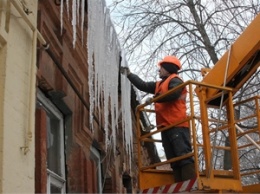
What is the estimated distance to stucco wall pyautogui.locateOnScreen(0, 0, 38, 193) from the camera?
150 inches

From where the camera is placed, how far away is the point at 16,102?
4.10m

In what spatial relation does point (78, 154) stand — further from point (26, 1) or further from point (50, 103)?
point (26, 1)

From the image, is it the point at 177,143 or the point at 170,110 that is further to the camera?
the point at 170,110

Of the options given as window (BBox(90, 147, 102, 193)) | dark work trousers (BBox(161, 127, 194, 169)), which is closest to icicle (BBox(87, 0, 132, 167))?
window (BBox(90, 147, 102, 193))

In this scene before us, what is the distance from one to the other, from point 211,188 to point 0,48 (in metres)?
2.34

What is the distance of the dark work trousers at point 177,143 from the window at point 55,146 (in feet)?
4.20

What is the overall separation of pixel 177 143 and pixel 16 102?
1974 millimetres

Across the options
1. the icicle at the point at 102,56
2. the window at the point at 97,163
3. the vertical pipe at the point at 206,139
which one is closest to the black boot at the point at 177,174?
the vertical pipe at the point at 206,139

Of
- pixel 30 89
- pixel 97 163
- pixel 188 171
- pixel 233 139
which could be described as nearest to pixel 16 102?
pixel 30 89

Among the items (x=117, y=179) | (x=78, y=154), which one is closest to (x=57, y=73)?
(x=78, y=154)

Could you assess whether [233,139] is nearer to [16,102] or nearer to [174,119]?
[174,119]

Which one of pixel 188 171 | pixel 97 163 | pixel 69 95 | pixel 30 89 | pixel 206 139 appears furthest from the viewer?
pixel 97 163

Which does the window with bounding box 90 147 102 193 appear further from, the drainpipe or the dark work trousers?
the drainpipe

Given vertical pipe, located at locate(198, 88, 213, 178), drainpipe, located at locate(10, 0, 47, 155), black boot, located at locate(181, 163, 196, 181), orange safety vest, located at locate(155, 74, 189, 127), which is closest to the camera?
drainpipe, located at locate(10, 0, 47, 155)
